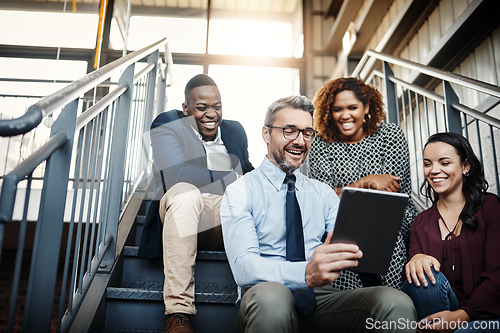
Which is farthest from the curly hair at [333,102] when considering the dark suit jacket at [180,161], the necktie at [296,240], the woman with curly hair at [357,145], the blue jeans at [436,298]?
the blue jeans at [436,298]

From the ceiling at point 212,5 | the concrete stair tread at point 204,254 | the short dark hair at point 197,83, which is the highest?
the ceiling at point 212,5

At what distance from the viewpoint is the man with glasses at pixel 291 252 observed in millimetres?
1144

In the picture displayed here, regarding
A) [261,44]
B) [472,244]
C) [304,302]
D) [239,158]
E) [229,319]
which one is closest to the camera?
[304,302]

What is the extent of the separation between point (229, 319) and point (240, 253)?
51 cm

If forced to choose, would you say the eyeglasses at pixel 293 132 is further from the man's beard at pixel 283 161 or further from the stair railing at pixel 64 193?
the stair railing at pixel 64 193

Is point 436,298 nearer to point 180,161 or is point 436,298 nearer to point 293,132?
point 293,132

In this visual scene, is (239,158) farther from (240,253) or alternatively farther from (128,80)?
(240,253)

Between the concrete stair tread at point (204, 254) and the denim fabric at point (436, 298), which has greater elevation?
the concrete stair tread at point (204, 254)

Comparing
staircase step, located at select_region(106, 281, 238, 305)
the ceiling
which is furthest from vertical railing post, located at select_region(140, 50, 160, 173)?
the ceiling

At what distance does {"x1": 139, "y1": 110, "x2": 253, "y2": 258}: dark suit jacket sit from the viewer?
6.13 feet

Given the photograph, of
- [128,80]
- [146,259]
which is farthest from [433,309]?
[128,80]

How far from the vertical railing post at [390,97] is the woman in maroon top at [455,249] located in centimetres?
110

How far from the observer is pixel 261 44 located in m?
5.95

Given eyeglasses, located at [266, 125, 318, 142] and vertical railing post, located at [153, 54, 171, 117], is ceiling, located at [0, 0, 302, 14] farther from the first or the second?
eyeglasses, located at [266, 125, 318, 142]
